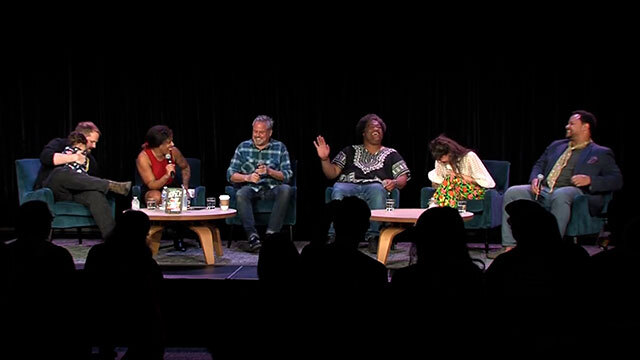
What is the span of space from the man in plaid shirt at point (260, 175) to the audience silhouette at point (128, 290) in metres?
3.03

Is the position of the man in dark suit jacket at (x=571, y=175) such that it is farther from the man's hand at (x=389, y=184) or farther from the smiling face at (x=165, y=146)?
the smiling face at (x=165, y=146)

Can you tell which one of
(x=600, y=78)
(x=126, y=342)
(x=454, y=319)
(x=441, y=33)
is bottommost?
(x=126, y=342)

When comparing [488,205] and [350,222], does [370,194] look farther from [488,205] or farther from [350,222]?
[350,222]

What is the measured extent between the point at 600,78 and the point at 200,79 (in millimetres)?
3553

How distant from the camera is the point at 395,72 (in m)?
6.34

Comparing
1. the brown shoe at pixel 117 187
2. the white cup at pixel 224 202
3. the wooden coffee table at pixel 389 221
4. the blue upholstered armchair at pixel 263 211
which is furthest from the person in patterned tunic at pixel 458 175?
the brown shoe at pixel 117 187

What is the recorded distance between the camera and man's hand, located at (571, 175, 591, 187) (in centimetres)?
518

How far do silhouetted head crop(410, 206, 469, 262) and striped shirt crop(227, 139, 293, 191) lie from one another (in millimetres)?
3651

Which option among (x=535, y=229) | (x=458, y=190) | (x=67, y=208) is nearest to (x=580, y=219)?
(x=458, y=190)

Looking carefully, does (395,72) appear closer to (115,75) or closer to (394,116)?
(394,116)

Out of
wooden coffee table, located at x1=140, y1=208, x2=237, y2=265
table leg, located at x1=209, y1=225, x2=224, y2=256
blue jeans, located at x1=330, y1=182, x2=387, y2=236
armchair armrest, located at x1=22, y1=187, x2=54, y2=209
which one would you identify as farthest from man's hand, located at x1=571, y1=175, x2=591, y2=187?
armchair armrest, located at x1=22, y1=187, x2=54, y2=209

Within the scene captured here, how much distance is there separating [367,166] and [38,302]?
382cm

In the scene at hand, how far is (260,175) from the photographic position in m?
5.88

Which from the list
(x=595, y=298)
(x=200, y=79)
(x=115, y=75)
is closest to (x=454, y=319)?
(x=595, y=298)
